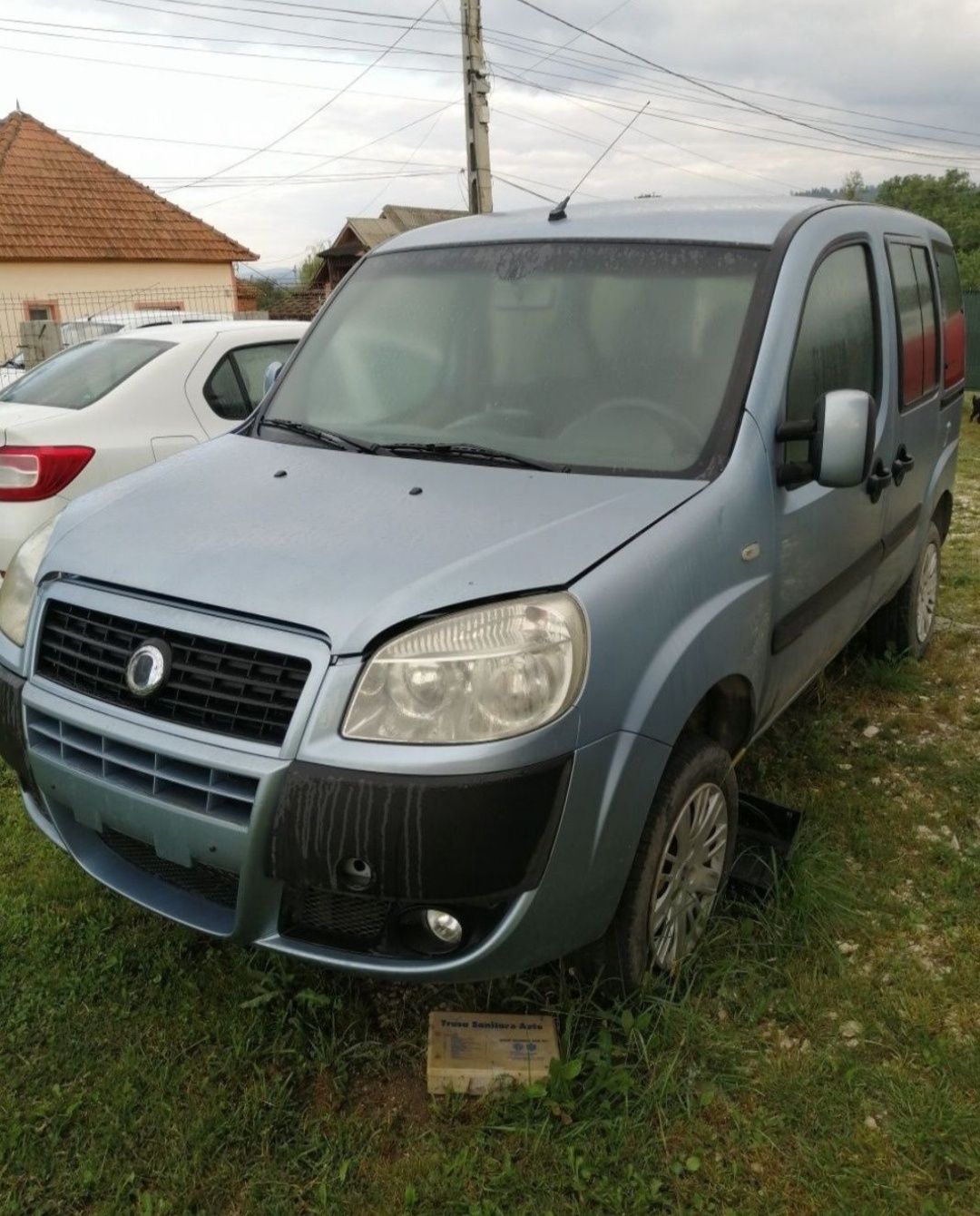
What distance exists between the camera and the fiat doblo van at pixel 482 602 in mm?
2033

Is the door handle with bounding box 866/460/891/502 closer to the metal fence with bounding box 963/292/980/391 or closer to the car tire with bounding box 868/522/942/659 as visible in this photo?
the car tire with bounding box 868/522/942/659

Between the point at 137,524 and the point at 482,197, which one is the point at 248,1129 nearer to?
the point at 137,524

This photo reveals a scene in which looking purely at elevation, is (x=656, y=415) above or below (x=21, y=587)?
above

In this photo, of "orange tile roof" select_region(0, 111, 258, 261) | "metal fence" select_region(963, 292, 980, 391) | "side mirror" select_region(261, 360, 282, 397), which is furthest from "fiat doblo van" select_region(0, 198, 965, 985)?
"orange tile roof" select_region(0, 111, 258, 261)

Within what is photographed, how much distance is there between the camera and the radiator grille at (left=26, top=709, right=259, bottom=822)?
2.07 m

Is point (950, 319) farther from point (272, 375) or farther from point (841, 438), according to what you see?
point (272, 375)

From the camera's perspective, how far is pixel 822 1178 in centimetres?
213

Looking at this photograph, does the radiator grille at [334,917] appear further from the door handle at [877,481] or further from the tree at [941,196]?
the tree at [941,196]

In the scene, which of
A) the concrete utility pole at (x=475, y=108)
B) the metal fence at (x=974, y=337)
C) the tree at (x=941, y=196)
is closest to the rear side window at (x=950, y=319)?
the concrete utility pole at (x=475, y=108)

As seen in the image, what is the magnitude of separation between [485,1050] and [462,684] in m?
0.93

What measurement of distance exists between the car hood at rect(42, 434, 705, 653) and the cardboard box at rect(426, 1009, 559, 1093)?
3.26 ft

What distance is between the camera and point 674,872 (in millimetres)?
2551

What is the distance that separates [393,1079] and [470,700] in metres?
1.00

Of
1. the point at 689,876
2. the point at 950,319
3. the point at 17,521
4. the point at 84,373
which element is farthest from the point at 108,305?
the point at 689,876
